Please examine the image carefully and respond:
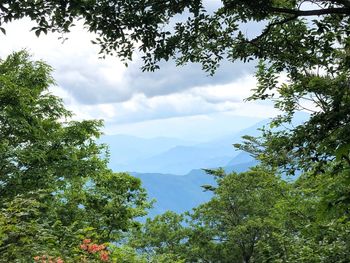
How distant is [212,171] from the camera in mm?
44719

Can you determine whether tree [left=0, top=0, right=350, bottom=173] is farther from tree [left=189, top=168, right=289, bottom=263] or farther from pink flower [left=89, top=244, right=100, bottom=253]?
tree [left=189, top=168, right=289, bottom=263]

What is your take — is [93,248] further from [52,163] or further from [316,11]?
[52,163]

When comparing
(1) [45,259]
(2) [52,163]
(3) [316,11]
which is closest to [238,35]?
(3) [316,11]

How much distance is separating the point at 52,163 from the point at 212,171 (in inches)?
1075

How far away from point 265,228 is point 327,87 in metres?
29.9

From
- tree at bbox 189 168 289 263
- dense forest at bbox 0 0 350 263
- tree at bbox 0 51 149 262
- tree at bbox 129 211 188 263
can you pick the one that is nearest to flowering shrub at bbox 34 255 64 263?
dense forest at bbox 0 0 350 263

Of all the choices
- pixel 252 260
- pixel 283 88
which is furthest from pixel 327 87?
pixel 252 260

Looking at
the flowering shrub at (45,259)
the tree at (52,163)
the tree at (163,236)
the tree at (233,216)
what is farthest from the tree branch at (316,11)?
the tree at (163,236)

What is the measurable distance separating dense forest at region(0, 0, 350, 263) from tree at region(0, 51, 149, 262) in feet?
0.22

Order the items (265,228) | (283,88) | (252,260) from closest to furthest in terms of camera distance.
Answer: (283,88)
(265,228)
(252,260)

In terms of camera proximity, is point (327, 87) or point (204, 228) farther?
point (204, 228)

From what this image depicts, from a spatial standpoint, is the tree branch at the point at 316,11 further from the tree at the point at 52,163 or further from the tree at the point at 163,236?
the tree at the point at 163,236

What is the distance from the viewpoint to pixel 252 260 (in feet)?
131

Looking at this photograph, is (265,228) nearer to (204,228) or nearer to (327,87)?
(204,228)
